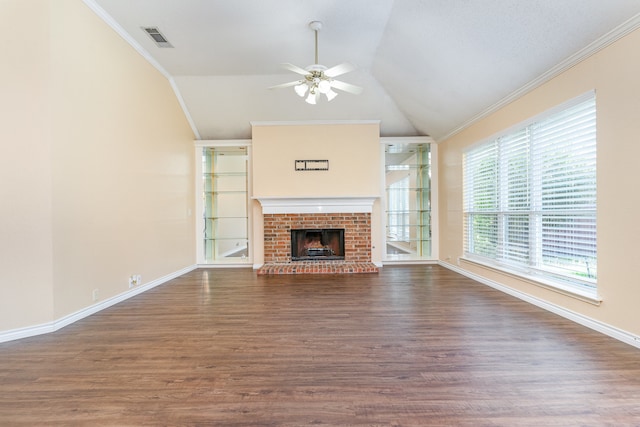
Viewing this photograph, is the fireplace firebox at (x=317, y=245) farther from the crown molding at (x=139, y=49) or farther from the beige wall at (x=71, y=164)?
the crown molding at (x=139, y=49)

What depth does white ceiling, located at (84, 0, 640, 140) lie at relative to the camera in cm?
266

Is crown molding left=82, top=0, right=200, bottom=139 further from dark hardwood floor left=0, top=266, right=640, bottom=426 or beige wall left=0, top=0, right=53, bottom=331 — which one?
dark hardwood floor left=0, top=266, right=640, bottom=426

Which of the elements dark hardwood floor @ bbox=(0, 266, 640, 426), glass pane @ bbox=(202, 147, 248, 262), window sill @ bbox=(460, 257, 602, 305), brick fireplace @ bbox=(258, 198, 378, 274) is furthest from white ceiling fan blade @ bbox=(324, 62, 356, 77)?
glass pane @ bbox=(202, 147, 248, 262)

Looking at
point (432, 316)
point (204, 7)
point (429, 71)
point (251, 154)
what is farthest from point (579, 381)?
point (251, 154)

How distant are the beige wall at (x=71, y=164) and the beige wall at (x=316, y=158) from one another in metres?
1.95

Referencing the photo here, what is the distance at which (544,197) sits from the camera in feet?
10.7

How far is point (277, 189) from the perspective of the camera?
18.6 feet

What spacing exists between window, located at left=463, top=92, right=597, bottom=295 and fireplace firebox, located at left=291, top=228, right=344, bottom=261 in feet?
8.08

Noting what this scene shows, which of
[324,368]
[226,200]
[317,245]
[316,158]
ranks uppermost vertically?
[316,158]

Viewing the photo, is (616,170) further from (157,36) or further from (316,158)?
(157,36)

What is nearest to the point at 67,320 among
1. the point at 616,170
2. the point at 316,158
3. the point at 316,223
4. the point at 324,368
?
the point at 324,368

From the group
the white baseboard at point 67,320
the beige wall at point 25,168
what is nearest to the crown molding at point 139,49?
the beige wall at point 25,168

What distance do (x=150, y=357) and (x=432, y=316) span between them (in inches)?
101

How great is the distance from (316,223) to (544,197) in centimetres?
354
